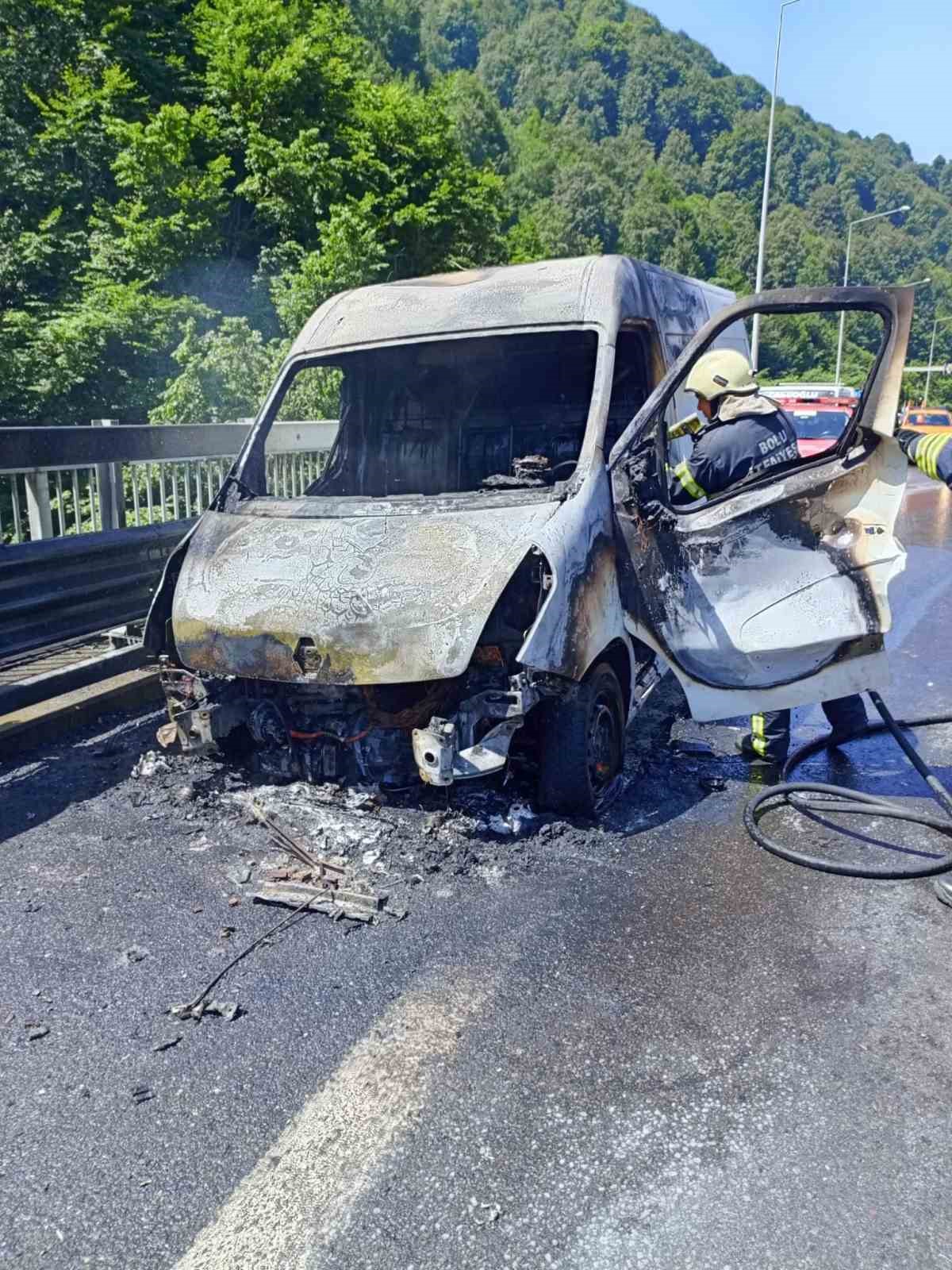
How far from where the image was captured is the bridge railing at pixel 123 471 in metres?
→ 5.92

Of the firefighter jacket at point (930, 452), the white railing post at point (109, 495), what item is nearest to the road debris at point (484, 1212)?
the firefighter jacket at point (930, 452)

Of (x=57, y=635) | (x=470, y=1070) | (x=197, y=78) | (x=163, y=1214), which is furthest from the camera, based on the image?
(x=197, y=78)

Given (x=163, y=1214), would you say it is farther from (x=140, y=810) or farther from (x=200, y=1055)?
(x=140, y=810)

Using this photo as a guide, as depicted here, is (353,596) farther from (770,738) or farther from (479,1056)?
(770,738)

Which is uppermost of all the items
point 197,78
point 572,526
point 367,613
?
point 197,78

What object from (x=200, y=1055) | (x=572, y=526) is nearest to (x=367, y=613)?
(x=572, y=526)

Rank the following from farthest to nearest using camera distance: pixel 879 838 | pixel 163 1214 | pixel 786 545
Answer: pixel 786 545 < pixel 879 838 < pixel 163 1214

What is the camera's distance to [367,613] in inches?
158

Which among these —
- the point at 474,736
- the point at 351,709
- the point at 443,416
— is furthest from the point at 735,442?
the point at 351,709

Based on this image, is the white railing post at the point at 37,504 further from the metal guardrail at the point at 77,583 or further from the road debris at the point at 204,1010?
the road debris at the point at 204,1010

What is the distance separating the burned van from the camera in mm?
4008

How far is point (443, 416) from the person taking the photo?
600 cm

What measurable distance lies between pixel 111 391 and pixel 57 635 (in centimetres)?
1657

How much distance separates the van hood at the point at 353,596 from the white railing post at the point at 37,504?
1828 mm
